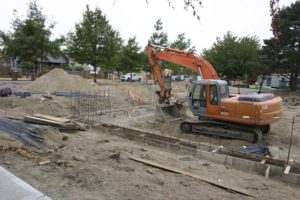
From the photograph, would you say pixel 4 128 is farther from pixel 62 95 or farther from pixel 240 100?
pixel 62 95

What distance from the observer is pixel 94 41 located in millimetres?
29797

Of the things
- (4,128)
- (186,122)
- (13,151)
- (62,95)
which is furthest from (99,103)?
(13,151)

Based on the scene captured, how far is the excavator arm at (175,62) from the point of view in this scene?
13695 mm

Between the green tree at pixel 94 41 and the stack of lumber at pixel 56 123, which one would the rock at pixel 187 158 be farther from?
the green tree at pixel 94 41

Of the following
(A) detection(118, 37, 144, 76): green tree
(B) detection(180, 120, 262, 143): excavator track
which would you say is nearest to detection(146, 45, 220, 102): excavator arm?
(B) detection(180, 120, 262, 143): excavator track

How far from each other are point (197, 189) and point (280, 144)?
690 cm

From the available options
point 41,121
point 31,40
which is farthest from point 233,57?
point 41,121

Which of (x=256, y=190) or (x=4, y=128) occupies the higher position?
(x=4, y=128)

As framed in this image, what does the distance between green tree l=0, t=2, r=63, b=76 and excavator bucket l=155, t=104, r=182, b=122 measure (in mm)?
20572

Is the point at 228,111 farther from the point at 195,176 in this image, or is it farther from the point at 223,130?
the point at 195,176

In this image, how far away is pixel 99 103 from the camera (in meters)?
18.5

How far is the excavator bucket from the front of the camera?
47.2 ft

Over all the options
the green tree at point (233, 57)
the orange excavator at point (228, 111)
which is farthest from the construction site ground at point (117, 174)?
the green tree at point (233, 57)

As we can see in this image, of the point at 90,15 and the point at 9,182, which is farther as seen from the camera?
the point at 90,15
